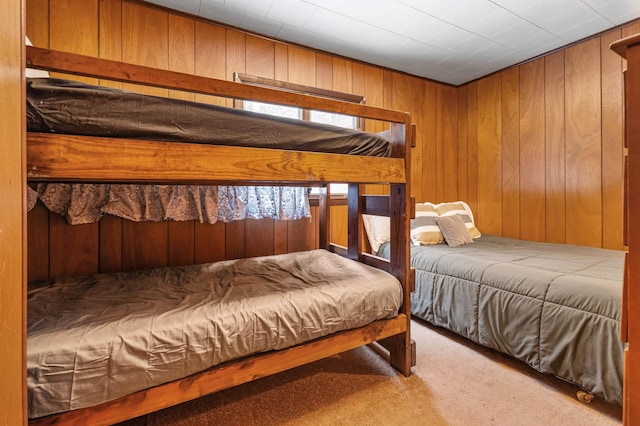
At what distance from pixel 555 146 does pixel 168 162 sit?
10.3 feet

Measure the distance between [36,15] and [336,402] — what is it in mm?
2651

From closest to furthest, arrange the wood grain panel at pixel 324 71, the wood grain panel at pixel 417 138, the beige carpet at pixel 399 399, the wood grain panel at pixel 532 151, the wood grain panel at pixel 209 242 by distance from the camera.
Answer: the beige carpet at pixel 399 399
the wood grain panel at pixel 209 242
the wood grain panel at pixel 324 71
the wood grain panel at pixel 532 151
the wood grain panel at pixel 417 138

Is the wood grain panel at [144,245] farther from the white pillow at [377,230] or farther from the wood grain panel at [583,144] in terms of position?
the wood grain panel at [583,144]

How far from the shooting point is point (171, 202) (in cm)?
193

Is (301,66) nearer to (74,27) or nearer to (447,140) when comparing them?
(74,27)

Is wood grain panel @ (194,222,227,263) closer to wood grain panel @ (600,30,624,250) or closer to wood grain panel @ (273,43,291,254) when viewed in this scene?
wood grain panel @ (273,43,291,254)

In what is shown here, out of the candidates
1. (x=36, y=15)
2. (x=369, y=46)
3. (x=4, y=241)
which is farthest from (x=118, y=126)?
(x=369, y=46)

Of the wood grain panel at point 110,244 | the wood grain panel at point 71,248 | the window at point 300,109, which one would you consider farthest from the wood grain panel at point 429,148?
the wood grain panel at point 71,248

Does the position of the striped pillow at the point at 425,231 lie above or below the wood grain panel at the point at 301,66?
below

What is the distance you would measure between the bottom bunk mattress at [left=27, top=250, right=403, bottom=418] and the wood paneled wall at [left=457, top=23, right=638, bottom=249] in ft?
6.98

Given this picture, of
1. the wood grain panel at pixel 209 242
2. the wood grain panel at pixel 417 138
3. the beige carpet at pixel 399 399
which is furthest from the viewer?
the wood grain panel at pixel 417 138

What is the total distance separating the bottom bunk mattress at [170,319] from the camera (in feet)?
2.86

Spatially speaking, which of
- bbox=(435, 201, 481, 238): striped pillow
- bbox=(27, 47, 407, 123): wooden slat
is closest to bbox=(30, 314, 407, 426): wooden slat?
bbox=(27, 47, 407, 123): wooden slat

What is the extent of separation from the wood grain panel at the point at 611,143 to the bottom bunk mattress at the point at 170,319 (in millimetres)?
2112
